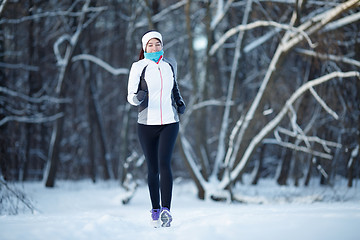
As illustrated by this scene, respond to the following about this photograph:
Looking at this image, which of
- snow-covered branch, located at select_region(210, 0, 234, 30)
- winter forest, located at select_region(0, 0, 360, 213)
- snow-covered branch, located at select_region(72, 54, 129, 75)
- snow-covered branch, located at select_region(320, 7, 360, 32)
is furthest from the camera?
snow-covered branch, located at select_region(72, 54, 129, 75)

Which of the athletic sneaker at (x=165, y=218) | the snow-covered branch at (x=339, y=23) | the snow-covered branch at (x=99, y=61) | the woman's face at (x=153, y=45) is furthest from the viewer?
the snow-covered branch at (x=99, y=61)

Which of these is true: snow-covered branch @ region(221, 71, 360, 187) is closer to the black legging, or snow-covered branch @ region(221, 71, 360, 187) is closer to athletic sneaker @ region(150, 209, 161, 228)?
the black legging

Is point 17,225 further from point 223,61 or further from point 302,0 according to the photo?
point 223,61

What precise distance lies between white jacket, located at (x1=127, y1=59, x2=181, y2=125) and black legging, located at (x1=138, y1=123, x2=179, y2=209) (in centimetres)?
7

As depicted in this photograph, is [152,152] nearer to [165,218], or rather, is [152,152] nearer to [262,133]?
[165,218]

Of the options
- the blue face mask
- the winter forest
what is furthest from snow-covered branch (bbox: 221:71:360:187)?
the blue face mask

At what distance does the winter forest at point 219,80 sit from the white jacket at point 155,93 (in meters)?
3.58

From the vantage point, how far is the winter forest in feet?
23.6

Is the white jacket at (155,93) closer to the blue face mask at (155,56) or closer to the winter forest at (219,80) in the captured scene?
the blue face mask at (155,56)

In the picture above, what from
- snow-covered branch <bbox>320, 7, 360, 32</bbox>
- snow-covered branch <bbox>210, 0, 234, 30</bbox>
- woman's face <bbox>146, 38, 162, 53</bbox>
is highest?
snow-covered branch <bbox>210, 0, 234, 30</bbox>

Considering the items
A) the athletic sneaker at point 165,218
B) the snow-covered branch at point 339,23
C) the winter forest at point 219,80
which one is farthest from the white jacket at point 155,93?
the snow-covered branch at point 339,23

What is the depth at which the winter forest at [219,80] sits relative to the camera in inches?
283

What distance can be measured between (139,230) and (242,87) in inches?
293

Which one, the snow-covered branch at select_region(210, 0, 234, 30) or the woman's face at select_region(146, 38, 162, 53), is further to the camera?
the snow-covered branch at select_region(210, 0, 234, 30)
